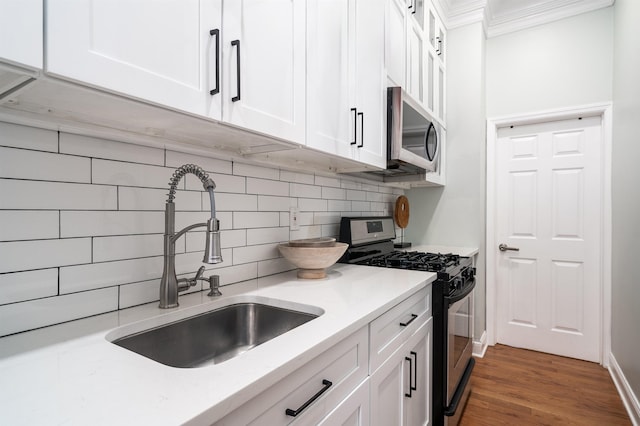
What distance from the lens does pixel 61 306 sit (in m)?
0.88

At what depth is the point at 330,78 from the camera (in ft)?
4.47

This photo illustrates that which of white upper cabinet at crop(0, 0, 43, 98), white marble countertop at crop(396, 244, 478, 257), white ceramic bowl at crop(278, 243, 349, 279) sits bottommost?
white marble countertop at crop(396, 244, 478, 257)

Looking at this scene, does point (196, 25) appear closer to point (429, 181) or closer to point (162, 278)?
point (162, 278)

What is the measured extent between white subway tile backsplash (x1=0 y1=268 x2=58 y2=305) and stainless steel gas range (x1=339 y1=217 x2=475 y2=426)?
4.49 feet

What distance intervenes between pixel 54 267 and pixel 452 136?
3002 mm

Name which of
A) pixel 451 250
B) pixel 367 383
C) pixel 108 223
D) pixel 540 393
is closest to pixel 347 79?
pixel 108 223

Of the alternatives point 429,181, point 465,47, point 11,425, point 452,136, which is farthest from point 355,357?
point 465,47

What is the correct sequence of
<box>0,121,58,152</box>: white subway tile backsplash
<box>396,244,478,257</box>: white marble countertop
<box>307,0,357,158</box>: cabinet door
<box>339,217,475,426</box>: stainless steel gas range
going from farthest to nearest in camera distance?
<box>396,244,478,257</box>: white marble countertop
<box>339,217,475,426</box>: stainless steel gas range
<box>307,0,357,158</box>: cabinet door
<box>0,121,58,152</box>: white subway tile backsplash

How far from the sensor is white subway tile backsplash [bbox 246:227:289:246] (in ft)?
4.79

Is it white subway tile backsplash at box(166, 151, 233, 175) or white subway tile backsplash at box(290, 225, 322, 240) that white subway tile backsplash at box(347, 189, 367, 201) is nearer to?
white subway tile backsplash at box(290, 225, 322, 240)

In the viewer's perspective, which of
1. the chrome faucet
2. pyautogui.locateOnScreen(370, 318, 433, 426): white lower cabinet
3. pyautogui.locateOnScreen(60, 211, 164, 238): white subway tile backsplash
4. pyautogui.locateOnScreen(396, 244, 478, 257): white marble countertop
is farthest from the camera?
pyautogui.locateOnScreen(396, 244, 478, 257): white marble countertop

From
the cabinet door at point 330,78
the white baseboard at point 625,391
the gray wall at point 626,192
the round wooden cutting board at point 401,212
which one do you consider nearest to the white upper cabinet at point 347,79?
the cabinet door at point 330,78

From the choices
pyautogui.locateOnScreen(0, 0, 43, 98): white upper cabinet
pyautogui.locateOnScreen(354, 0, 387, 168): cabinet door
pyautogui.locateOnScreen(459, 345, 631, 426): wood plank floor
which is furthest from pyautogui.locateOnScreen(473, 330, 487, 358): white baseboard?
pyautogui.locateOnScreen(0, 0, 43, 98): white upper cabinet

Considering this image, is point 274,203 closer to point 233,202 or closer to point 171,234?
point 233,202
